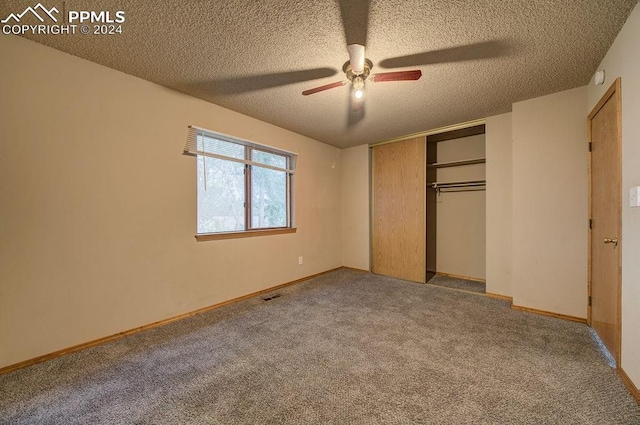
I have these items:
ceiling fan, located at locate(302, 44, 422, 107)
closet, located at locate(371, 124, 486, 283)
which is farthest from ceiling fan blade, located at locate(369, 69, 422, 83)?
closet, located at locate(371, 124, 486, 283)

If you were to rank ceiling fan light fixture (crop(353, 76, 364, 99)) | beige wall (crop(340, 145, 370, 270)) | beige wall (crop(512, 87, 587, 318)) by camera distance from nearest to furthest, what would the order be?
ceiling fan light fixture (crop(353, 76, 364, 99)), beige wall (crop(512, 87, 587, 318)), beige wall (crop(340, 145, 370, 270))

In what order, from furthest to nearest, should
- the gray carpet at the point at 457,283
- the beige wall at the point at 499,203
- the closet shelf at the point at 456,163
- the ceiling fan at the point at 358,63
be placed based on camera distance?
the closet shelf at the point at 456,163
the gray carpet at the point at 457,283
the beige wall at the point at 499,203
the ceiling fan at the point at 358,63

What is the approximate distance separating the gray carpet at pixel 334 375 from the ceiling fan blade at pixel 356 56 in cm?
221

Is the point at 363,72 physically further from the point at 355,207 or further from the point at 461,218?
the point at 461,218

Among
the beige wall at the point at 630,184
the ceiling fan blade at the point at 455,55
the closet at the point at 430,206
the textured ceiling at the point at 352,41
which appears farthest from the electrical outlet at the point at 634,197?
the closet at the point at 430,206

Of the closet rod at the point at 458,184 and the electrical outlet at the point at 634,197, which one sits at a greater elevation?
the closet rod at the point at 458,184

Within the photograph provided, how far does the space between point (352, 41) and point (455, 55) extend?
88 cm

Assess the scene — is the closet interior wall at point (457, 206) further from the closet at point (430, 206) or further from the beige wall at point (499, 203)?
the beige wall at point (499, 203)

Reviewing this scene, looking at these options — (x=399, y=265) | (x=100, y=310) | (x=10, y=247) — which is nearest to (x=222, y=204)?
(x=100, y=310)

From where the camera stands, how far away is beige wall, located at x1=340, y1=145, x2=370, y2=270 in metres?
4.65

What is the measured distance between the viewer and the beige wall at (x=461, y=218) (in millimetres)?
4039

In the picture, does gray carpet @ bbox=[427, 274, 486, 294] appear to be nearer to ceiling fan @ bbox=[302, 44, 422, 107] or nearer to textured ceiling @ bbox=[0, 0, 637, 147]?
textured ceiling @ bbox=[0, 0, 637, 147]

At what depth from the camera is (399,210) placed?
168 inches

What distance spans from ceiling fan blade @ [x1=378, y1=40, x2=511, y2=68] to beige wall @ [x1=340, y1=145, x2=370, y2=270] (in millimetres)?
2498
